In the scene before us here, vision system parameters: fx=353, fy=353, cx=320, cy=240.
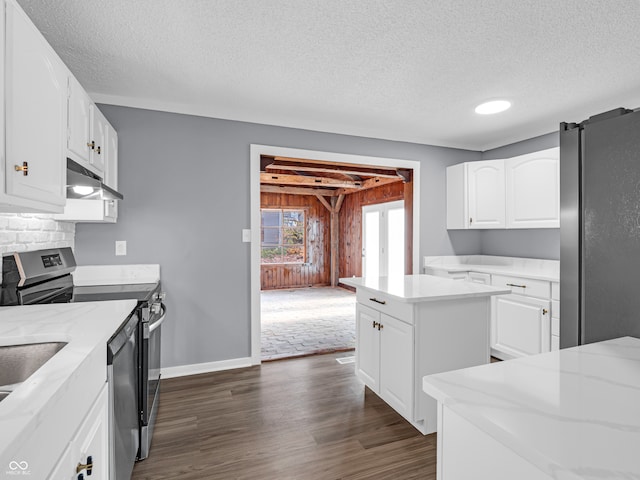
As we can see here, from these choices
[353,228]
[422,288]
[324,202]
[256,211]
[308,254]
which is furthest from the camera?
[324,202]

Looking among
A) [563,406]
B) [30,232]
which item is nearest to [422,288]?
[563,406]

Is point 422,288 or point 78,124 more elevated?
point 78,124

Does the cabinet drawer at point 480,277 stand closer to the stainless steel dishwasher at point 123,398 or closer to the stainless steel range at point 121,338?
the stainless steel range at point 121,338

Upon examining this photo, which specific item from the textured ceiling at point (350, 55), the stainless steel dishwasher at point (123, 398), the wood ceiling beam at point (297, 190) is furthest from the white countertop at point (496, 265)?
the wood ceiling beam at point (297, 190)

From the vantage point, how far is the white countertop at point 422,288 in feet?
6.72

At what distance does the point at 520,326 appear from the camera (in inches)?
124

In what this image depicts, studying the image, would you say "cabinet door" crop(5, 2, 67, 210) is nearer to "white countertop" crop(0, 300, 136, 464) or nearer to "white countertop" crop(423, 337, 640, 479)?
"white countertop" crop(0, 300, 136, 464)

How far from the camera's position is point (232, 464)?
186cm

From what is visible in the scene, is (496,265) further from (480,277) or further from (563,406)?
(563,406)

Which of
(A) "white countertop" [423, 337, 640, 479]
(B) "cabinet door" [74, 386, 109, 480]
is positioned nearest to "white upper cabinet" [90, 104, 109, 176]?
(B) "cabinet door" [74, 386, 109, 480]

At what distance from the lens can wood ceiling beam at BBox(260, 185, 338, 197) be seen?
7550 mm

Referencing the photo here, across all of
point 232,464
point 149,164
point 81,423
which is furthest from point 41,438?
point 149,164

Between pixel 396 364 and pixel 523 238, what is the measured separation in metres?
2.64

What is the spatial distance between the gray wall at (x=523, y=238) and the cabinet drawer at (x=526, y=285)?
713 mm
